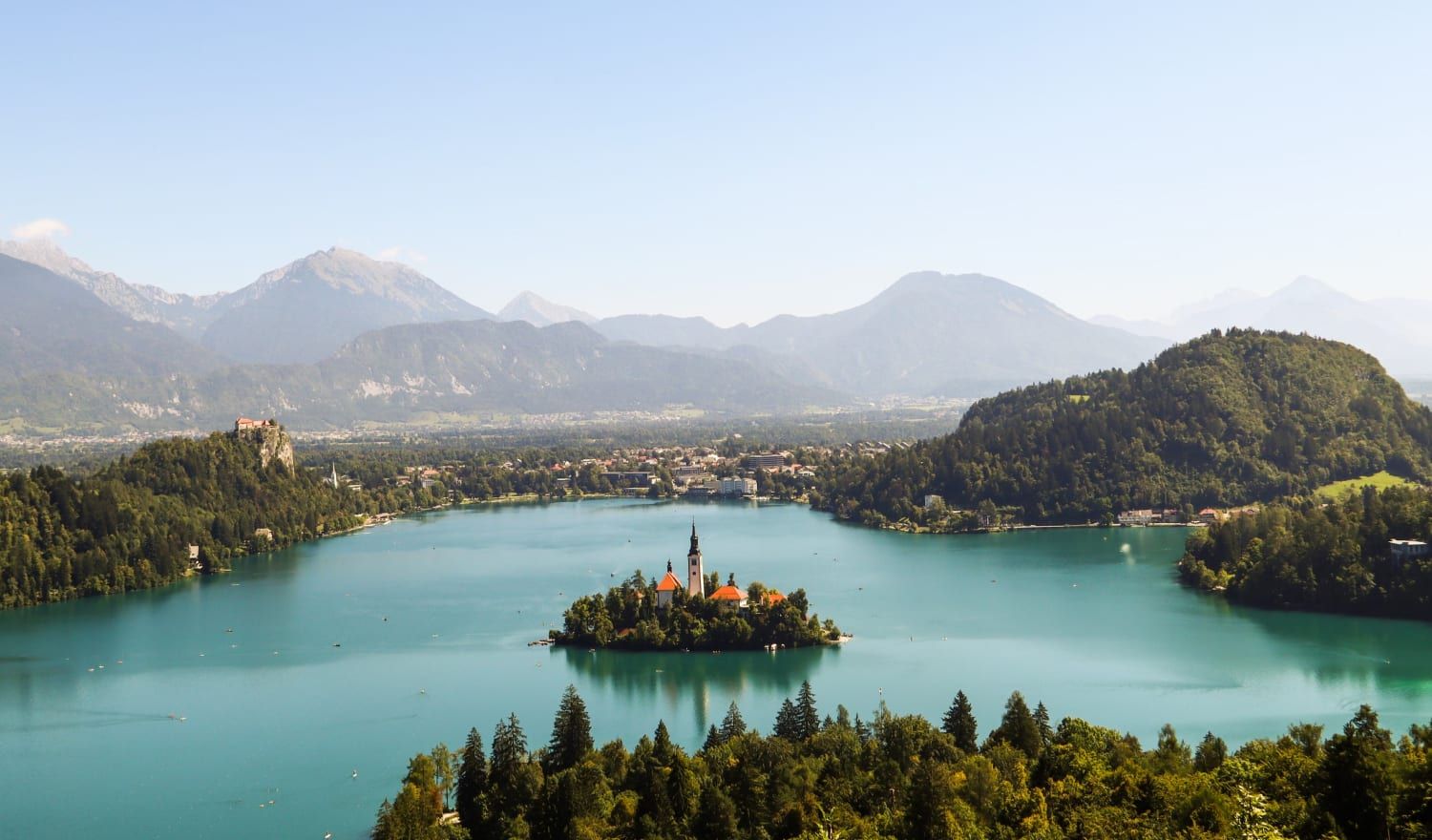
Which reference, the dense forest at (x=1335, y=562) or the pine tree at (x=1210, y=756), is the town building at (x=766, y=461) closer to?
the dense forest at (x=1335, y=562)

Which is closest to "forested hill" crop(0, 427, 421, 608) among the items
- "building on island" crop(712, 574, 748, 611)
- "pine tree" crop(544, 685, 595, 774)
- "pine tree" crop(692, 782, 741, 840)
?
"building on island" crop(712, 574, 748, 611)

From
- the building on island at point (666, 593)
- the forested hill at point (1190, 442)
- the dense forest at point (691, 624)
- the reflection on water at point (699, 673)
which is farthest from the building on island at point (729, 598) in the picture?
the forested hill at point (1190, 442)

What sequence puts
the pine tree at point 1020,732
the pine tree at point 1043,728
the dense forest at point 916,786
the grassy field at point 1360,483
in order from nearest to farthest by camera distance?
the dense forest at point 916,786 → the pine tree at point 1020,732 → the pine tree at point 1043,728 → the grassy field at point 1360,483

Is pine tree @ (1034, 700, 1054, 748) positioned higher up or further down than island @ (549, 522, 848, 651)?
further down

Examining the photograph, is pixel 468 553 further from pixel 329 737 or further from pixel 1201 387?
pixel 1201 387

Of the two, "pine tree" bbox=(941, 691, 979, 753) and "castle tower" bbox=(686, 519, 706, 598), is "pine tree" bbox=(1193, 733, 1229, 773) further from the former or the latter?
"castle tower" bbox=(686, 519, 706, 598)

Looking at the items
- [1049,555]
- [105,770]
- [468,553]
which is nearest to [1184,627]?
[1049,555]
